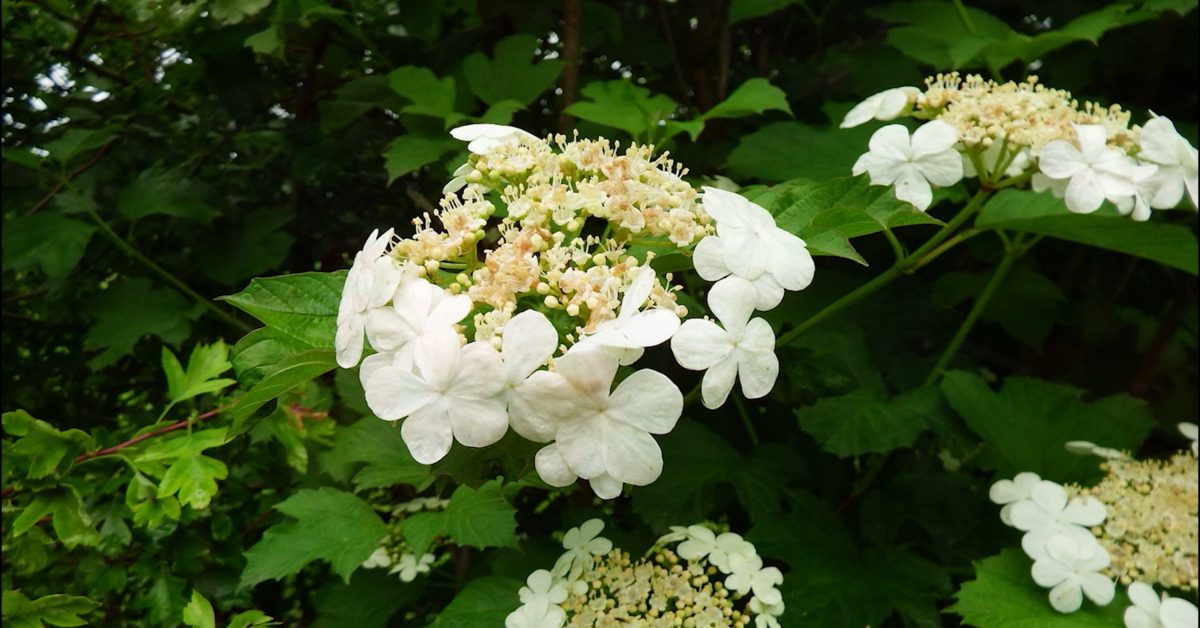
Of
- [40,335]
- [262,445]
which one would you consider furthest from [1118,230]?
[40,335]

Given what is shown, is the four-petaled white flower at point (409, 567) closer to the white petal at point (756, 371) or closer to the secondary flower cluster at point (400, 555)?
the secondary flower cluster at point (400, 555)

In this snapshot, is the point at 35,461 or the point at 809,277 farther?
the point at 35,461

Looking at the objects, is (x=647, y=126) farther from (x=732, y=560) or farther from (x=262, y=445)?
(x=262, y=445)

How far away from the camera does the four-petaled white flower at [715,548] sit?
1.07 metres

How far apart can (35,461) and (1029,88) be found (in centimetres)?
139

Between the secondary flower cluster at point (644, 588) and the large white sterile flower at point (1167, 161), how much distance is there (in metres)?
0.70

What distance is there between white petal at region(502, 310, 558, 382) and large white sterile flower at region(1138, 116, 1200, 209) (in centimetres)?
89

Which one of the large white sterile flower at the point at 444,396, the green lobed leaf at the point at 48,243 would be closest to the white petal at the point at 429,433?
the large white sterile flower at the point at 444,396

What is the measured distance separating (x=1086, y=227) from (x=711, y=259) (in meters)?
0.79

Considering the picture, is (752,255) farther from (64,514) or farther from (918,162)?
(64,514)

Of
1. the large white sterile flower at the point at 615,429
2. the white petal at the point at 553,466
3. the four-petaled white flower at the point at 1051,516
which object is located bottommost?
the four-petaled white flower at the point at 1051,516

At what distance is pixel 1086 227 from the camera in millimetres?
1286

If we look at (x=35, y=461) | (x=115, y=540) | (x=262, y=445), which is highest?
(x=35, y=461)

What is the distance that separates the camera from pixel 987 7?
2209 millimetres
